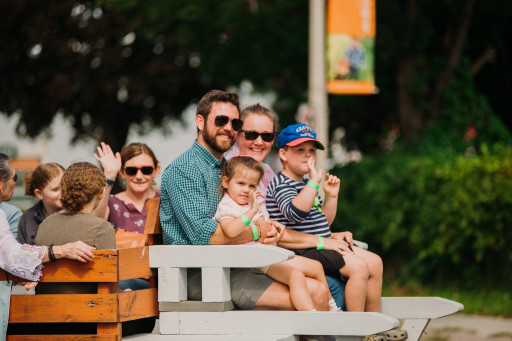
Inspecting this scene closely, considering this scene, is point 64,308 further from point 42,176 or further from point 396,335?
point 396,335

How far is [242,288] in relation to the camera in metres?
4.38

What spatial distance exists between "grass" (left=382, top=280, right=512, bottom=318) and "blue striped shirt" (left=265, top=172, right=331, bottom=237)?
6.09 meters

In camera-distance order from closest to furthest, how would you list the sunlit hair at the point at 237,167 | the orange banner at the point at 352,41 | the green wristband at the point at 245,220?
1. the green wristband at the point at 245,220
2. the sunlit hair at the point at 237,167
3. the orange banner at the point at 352,41

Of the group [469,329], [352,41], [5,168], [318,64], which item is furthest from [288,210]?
[352,41]

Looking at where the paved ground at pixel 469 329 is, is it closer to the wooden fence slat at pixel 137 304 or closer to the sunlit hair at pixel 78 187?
the wooden fence slat at pixel 137 304

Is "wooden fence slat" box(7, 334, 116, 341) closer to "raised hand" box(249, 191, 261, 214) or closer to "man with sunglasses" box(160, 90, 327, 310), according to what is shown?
"man with sunglasses" box(160, 90, 327, 310)

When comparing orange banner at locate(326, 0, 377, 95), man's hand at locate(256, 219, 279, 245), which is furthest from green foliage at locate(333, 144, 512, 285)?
man's hand at locate(256, 219, 279, 245)

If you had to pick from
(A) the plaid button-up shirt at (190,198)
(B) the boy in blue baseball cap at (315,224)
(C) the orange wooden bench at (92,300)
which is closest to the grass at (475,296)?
(B) the boy in blue baseball cap at (315,224)

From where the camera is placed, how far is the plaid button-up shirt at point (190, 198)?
171 inches

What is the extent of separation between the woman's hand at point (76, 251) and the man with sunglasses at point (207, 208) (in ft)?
1.87

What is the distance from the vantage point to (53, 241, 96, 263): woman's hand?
402 centimetres

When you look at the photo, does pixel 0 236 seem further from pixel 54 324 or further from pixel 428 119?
pixel 428 119

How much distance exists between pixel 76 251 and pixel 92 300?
0.84ft

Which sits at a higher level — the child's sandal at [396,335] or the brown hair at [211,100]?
the brown hair at [211,100]
